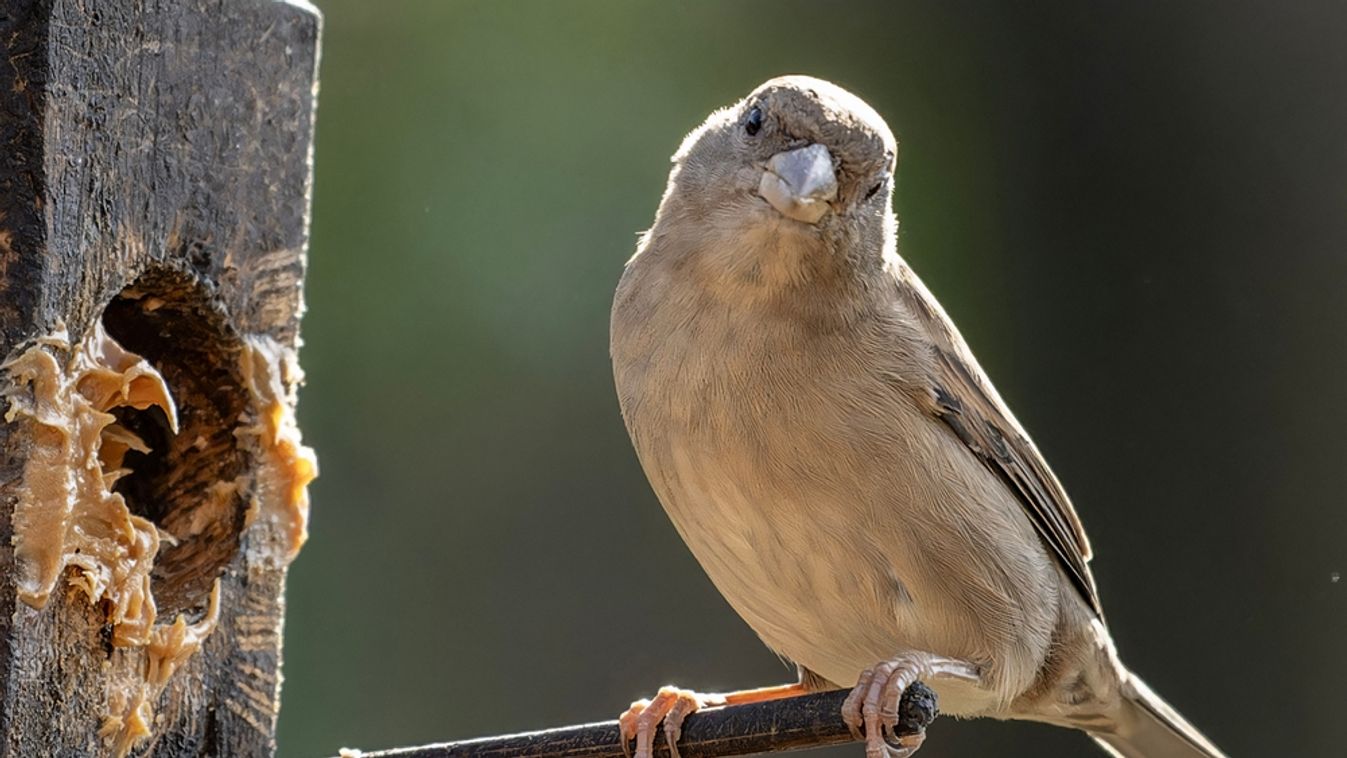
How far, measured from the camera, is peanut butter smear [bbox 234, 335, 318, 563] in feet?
9.90

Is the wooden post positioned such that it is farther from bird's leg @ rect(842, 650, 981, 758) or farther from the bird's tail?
the bird's tail

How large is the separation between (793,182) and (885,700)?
33.6 inches

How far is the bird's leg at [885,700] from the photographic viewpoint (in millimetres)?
2631

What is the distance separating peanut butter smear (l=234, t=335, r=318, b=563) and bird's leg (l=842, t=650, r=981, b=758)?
107 centimetres

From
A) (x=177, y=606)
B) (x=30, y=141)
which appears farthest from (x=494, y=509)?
(x=30, y=141)

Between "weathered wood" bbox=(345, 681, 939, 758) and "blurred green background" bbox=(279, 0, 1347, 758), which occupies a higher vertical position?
"blurred green background" bbox=(279, 0, 1347, 758)

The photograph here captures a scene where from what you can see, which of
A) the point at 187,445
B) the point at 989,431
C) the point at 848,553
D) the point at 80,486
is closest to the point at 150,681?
the point at 80,486

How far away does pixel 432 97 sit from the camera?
7102mm

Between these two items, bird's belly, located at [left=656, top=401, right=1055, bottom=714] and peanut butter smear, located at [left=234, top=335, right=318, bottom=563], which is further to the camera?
peanut butter smear, located at [left=234, top=335, right=318, bottom=563]

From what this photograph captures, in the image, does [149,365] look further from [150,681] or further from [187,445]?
[150,681]

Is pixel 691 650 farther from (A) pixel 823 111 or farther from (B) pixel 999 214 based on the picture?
(A) pixel 823 111

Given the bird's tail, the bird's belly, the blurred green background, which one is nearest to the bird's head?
the bird's belly

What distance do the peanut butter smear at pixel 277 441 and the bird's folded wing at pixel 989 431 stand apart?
1168 mm

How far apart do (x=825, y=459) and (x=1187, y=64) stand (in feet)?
10.0
